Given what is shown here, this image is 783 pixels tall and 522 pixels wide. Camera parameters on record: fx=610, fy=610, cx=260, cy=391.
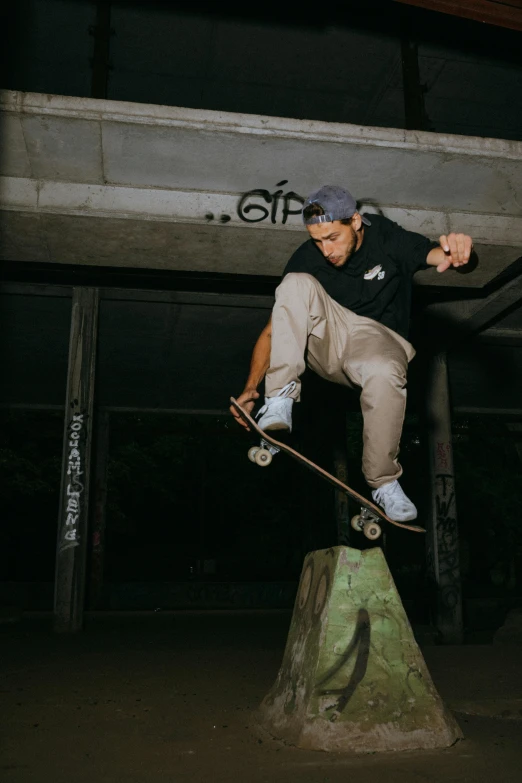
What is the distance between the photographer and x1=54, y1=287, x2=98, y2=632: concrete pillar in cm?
819

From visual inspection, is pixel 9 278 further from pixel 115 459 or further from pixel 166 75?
pixel 115 459

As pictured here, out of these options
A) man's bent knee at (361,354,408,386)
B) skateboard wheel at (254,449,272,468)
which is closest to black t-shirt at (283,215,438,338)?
man's bent knee at (361,354,408,386)

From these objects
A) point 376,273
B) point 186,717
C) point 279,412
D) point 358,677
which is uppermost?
point 376,273

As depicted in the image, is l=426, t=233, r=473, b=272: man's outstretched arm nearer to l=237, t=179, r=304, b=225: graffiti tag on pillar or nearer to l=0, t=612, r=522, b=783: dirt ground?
l=0, t=612, r=522, b=783: dirt ground

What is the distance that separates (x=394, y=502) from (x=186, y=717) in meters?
2.03

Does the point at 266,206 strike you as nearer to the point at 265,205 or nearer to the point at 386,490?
the point at 265,205

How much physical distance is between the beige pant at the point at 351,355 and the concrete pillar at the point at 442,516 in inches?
257

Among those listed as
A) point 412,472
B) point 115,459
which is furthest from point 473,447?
point 115,459

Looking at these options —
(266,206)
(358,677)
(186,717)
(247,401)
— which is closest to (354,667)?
A: (358,677)

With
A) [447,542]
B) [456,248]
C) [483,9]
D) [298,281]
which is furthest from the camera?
[447,542]

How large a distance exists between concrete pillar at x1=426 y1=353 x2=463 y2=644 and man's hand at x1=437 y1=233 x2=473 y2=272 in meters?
6.96

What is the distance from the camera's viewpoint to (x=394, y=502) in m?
3.39

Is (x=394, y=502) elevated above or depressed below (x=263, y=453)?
below

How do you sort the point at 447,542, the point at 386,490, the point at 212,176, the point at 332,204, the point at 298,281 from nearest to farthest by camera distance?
the point at 332,204
the point at 298,281
the point at 386,490
the point at 212,176
the point at 447,542
